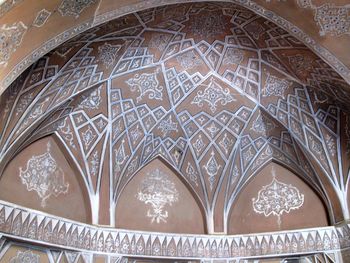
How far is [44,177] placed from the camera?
7973 mm

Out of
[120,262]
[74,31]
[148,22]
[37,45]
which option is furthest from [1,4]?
[120,262]

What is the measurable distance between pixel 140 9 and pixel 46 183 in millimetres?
3748

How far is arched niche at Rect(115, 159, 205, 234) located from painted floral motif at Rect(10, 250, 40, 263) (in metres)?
1.89

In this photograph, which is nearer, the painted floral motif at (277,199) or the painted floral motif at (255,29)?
the painted floral motif at (255,29)

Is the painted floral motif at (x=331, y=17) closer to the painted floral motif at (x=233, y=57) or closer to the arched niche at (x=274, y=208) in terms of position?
the painted floral motif at (x=233, y=57)

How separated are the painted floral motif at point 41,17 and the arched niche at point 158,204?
15.5ft

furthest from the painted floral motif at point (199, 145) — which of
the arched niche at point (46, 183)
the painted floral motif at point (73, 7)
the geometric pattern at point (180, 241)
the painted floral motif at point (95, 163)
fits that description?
the painted floral motif at point (73, 7)

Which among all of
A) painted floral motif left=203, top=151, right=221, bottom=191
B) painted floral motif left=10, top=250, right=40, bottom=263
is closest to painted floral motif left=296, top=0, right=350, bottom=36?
painted floral motif left=203, top=151, right=221, bottom=191

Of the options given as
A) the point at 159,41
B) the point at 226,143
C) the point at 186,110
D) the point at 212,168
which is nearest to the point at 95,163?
the point at 186,110

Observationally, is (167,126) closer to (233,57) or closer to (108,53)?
(233,57)

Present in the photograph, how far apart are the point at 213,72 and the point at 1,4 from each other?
502 centimetres

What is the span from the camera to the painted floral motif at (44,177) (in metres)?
7.70

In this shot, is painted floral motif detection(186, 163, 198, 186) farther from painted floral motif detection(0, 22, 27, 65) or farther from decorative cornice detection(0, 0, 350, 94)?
painted floral motif detection(0, 22, 27, 65)

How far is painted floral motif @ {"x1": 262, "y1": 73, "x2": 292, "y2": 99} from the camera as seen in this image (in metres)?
8.46
